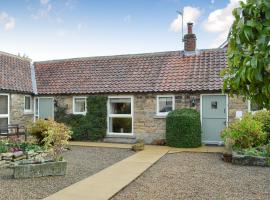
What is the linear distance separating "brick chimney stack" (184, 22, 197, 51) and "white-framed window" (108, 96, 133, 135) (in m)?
4.55

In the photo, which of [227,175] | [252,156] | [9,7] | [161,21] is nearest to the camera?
[227,175]

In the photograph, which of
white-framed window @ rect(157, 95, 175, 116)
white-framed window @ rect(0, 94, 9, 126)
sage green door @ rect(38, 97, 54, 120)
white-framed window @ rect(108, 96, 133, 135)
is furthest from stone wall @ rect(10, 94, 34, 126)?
white-framed window @ rect(157, 95, 175, 116)

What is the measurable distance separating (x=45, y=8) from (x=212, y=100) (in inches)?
361

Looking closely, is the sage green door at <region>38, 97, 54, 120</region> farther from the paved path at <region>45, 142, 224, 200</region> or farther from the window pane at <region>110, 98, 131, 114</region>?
the paved path at <region>45, 142, 224, 200</region>

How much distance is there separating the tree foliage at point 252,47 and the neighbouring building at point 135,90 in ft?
37.9

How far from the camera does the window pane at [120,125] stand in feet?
52.1

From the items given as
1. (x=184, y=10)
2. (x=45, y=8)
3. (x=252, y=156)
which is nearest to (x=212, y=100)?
(x=252, y=156)

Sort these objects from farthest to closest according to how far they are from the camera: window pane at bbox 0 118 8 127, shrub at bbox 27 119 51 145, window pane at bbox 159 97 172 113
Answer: window pane at bbox 159 97 172 113 < window pane at bbox 0 118 8 127 < shrub at bbox 27 119 51 145

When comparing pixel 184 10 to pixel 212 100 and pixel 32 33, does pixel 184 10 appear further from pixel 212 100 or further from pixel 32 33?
pixel 32 33

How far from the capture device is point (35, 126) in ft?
44.7

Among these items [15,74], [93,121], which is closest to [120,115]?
[93,121]

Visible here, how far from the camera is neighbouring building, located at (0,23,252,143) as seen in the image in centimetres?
1442

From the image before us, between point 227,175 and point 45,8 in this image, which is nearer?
point 227,175

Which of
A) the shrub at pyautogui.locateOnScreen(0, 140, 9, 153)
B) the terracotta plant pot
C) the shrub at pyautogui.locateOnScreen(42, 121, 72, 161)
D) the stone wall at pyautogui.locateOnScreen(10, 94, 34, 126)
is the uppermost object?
the stone wall at pyautogui.locateOnScreen(10, 94, 34, 126)
